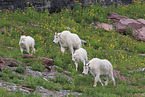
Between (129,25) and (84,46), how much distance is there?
26.3 feet

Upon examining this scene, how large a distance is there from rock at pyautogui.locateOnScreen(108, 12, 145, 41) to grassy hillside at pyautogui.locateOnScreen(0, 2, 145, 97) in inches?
32.0

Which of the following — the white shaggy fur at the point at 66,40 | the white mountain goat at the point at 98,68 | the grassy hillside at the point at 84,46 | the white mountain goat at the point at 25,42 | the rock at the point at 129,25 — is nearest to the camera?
the grassy hillside at the point at 84,46

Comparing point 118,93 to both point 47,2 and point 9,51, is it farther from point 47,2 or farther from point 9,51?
point 47,2

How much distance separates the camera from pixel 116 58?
671 inches

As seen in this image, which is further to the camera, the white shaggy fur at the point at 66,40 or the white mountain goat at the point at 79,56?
the white shaggy fur at the point at 66,40

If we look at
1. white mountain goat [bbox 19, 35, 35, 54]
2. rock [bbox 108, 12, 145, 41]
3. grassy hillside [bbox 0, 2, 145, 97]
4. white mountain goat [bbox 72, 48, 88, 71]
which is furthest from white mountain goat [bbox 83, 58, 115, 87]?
rock [bbox 108, 12, 145, 41]

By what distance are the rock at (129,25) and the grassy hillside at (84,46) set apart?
0.81m

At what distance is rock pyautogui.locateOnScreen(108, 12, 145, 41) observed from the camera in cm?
2336

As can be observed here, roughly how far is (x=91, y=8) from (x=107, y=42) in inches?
294

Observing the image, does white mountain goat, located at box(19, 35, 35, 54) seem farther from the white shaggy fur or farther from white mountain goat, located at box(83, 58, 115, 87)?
white mountain goat, located at box(83, 58, 115, 87)

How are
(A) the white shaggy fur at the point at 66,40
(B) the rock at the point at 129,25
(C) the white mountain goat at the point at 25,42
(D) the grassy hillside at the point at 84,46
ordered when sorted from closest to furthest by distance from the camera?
(D) the grassy hillside at the point at 84,46 → (C) the white mountain goat at the point at 25,42 → (A) the white shaggy fur at the point at 66,40 → (B) the rock at the point at 129,25

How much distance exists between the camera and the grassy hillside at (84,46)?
10516 millimetres

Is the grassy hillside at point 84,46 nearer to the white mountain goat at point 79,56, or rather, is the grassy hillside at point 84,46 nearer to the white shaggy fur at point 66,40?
the white mountain goat at point 79,56

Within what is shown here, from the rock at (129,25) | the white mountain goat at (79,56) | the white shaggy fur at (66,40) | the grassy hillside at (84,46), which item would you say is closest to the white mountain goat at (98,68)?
the grassy hillside at (84,46)
